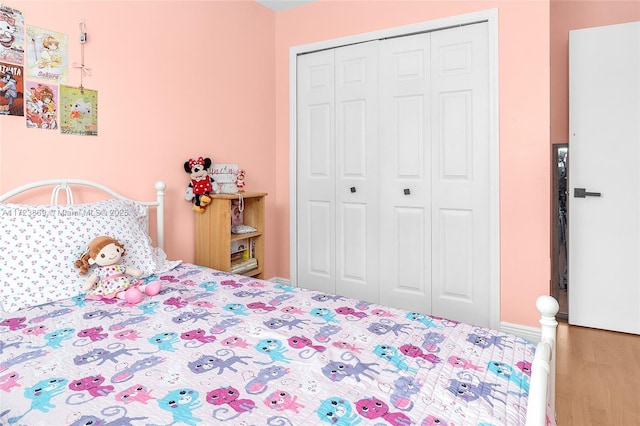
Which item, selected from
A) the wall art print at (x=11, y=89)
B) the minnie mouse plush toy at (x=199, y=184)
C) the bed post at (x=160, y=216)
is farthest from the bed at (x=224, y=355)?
the minnie mouse plush toy at (x=199, y=184)

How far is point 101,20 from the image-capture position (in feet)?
7.44

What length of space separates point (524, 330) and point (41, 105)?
9.88ft

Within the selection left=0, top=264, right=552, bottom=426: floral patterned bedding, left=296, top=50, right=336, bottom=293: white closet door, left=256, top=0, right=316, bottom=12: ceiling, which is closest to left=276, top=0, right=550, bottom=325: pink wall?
left=296, top=50, right=336, bottom=293: white closet door

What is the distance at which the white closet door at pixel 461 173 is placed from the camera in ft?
9.16

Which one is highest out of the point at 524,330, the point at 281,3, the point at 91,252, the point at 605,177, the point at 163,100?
the point at 281,3

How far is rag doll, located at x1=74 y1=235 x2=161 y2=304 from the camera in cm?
181

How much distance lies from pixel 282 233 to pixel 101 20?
207cm

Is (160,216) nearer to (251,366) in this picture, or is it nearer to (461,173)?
(251,366)

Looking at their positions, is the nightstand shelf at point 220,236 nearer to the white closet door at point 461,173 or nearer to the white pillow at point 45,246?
the white pillow at point 45,246

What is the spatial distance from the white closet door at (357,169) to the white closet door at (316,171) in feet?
0.23

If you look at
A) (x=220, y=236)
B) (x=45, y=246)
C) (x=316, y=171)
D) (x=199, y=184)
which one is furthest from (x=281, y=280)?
(x=45, y=246)

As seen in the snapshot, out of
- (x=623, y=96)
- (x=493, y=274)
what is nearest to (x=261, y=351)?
(x=493, y=274)

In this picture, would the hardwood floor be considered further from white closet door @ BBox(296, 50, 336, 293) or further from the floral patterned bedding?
white closet door @ BBox(296, 50, 336, 293)

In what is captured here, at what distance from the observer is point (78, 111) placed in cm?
217
